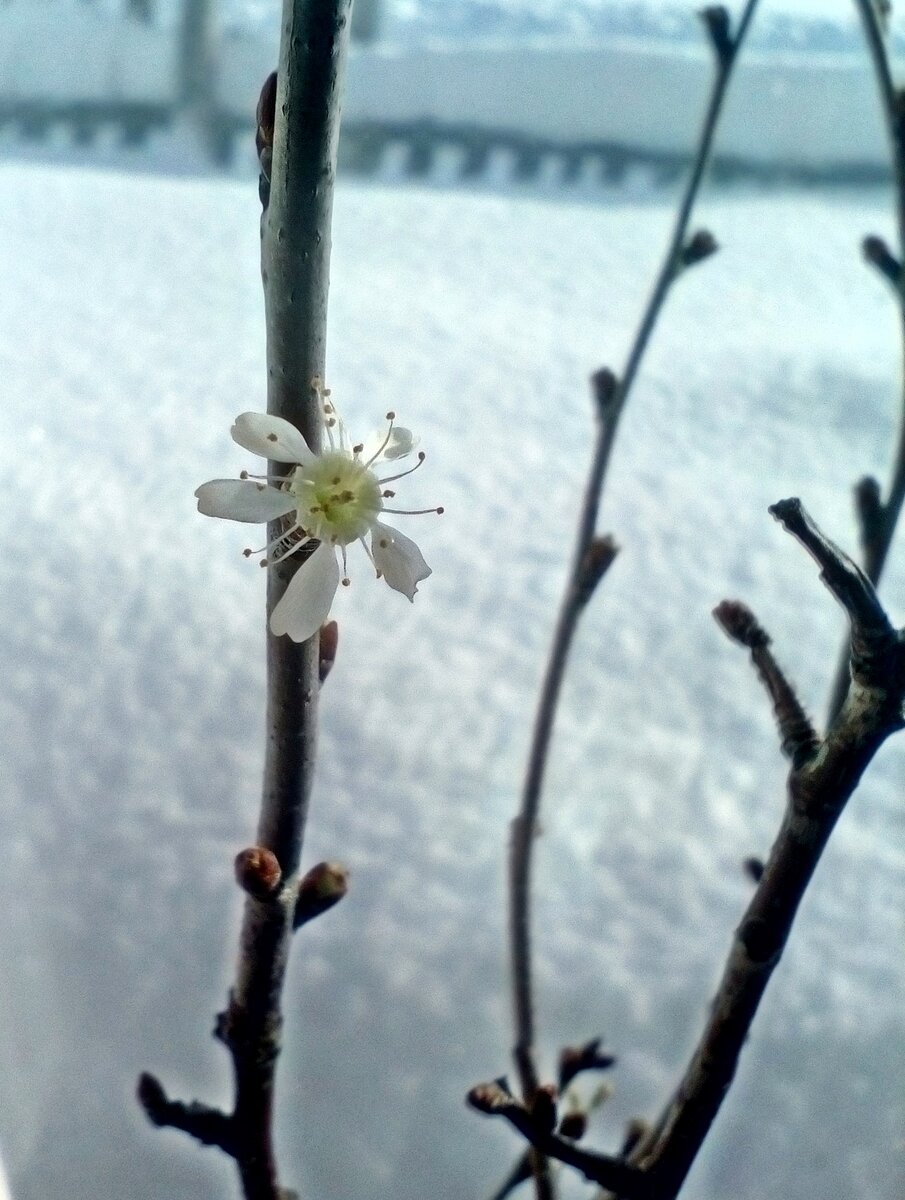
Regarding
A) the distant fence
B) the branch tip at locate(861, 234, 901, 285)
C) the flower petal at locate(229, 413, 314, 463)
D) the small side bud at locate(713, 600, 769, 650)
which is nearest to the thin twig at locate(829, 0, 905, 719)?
the branch tip at locate(861, 234, 901, 285)

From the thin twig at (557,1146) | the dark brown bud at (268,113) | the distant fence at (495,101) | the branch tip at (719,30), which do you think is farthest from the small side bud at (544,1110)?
the distant fence at (495,101)

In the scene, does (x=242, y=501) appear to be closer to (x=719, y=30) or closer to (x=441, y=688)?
(x=719, y=30)

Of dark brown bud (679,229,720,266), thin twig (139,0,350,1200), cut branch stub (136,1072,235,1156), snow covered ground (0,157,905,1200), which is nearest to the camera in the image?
thin twig (139,0,350,1200)

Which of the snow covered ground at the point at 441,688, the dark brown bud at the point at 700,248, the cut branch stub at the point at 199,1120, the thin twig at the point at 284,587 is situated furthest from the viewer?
the snow covered ground at the point at 441,688

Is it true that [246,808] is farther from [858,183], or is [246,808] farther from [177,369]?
[858,183]

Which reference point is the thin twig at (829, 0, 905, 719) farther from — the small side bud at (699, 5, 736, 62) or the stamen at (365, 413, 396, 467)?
the stamen at (365, 413, 396, 467)

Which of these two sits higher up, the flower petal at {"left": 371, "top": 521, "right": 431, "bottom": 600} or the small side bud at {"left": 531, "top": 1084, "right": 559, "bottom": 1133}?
the flower petal at {"left": 371, "top": 521, "right": 431, "bottom": 600}

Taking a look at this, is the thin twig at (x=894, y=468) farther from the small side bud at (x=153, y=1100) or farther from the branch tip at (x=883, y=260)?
the small side bud at (x=153, y=1100)

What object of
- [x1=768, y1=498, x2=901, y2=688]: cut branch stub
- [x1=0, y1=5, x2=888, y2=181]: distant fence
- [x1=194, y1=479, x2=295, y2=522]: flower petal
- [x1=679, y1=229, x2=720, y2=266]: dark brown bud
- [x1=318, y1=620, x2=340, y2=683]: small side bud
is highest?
[x1=0, y1=5, x2=888, y2=181]: distant fence

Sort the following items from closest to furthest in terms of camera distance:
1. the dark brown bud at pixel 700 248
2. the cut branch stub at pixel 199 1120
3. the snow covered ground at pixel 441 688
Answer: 1. the cut branch stub at pixel 199 1120
2. the dark brown bud at pixel 700 248
3. the snow covered ground at pixel 441 688
